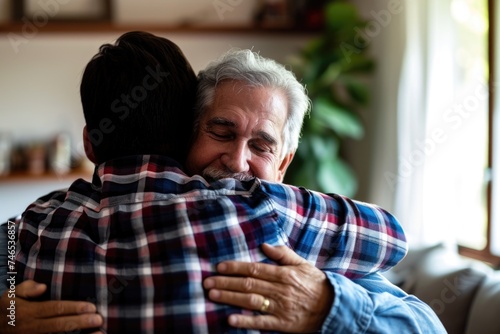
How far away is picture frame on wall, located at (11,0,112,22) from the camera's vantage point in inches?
179

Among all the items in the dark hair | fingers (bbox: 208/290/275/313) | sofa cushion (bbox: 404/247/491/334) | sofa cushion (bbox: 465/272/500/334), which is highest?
the dark hair

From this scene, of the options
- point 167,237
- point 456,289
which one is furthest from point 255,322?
point 456,289

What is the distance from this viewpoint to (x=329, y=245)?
3.97 ft

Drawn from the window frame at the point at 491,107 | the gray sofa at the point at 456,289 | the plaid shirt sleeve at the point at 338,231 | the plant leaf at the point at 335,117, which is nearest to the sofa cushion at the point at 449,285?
the gray sofa at the point at 456,289

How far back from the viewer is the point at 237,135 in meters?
1.41

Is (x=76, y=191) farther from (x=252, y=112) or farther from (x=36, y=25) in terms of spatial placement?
(x=36, y=25)

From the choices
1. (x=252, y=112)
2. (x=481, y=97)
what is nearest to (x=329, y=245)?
(x=252, y=112)

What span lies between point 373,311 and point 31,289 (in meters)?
0.64

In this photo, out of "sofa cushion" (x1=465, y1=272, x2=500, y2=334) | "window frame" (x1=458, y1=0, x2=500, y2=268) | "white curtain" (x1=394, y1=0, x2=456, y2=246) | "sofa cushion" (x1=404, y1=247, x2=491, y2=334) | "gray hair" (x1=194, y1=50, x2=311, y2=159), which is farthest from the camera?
"white curtain" (x1=394, y1=0, x2=456, y2=246)

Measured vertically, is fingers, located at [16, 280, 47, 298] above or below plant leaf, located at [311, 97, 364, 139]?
above

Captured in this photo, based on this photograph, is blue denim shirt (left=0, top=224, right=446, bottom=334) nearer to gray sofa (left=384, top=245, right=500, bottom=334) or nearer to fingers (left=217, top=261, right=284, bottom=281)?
fingers (left=217, top=261, right=284, bottom=281)

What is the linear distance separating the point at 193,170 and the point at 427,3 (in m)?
3.02

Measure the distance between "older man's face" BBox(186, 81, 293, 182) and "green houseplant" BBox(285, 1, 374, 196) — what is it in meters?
2.86

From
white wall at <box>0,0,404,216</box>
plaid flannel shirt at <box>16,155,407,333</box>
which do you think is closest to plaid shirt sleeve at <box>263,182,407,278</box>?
plaid flannel shirt at <box>16,155,407,333</box>
